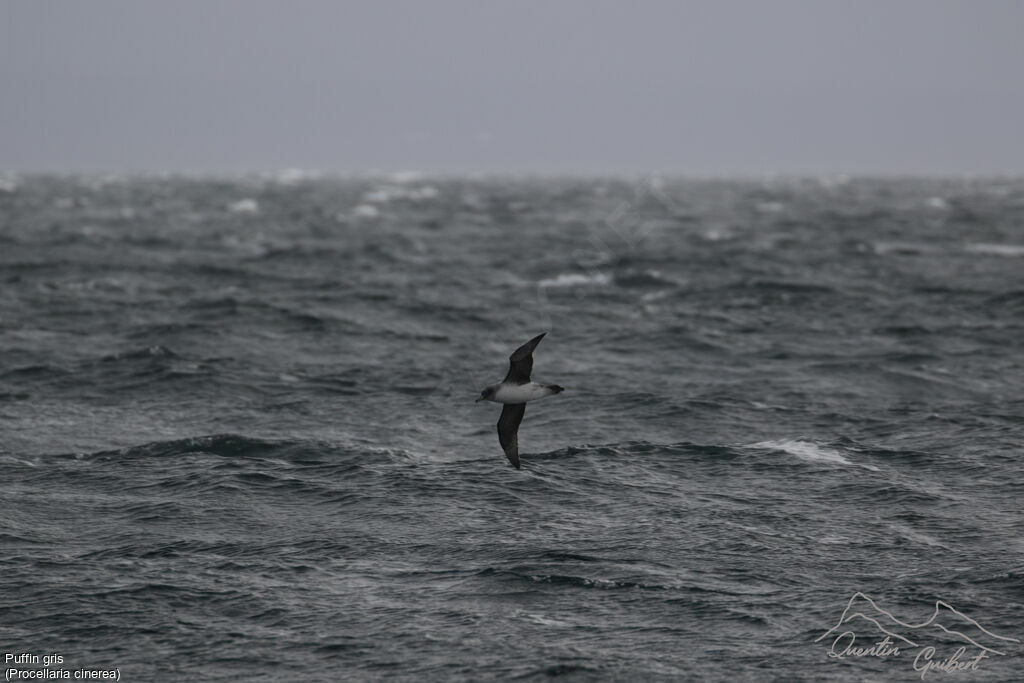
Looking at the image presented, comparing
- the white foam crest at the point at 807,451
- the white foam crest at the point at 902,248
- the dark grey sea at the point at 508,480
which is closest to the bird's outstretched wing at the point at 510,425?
the dark grey sea at the point at 508,480

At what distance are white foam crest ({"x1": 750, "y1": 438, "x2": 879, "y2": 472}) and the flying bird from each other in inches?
242

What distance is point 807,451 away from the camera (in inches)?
795

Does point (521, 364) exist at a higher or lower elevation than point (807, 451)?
higher

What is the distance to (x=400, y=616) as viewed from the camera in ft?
44.1

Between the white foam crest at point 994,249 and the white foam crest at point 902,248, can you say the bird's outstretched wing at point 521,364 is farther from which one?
the white foam crest at point 994,249

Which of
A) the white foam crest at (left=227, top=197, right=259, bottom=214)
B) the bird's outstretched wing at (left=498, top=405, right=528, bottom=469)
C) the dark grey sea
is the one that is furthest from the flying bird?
the white foam crest at (left=227, top=197, right=259, bottom=214)

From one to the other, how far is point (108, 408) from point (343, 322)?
36.4 feet

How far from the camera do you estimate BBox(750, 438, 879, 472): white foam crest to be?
19578 millimetres

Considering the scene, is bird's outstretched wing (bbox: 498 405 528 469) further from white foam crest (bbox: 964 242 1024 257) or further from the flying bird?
white foam crest (bbox: 964 242 1024 257)

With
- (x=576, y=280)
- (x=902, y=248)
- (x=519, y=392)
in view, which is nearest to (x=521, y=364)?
(x=519, y=392)

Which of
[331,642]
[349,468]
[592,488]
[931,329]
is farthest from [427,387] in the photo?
[931,329]

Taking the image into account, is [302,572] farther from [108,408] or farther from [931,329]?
[931,329]

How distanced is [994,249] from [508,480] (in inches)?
1651

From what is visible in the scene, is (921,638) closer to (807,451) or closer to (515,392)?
(515,392)
